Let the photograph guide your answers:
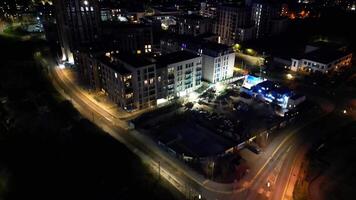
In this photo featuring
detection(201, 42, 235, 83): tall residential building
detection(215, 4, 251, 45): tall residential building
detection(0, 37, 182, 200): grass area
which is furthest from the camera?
detection(215, 4, 251, 45): tall residential building

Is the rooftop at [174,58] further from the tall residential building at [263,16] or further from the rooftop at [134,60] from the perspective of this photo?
the tall residential building at [263,16]

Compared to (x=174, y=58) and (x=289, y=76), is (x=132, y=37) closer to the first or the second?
(x=174, y=58)

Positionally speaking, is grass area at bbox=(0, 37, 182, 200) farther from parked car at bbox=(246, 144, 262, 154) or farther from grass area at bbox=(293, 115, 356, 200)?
grass area at bbox=(293, 115, 356, 200)

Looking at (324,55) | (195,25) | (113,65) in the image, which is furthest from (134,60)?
(324,55)

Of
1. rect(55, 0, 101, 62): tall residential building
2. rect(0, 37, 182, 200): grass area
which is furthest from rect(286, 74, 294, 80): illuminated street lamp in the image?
rect(55, 0, 101, 62): tall residential building

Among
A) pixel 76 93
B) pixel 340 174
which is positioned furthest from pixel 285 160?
pixel 76 93

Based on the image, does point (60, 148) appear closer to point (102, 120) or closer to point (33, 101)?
point (102, 120)
